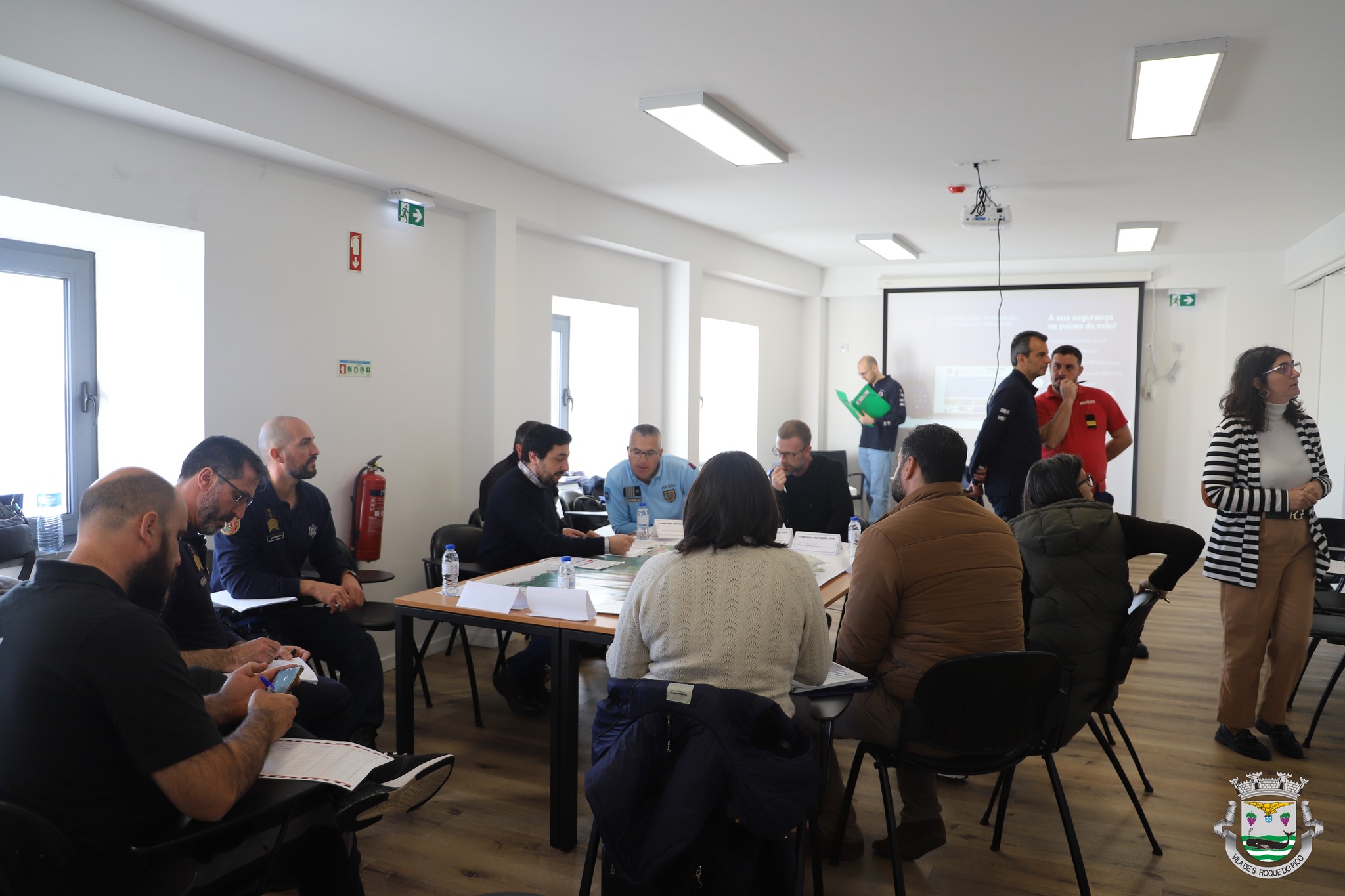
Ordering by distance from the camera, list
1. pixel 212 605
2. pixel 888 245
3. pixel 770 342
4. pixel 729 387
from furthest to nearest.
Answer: pixel 770 342
pixel 729 387
pixel 888 245
pixel 212 605

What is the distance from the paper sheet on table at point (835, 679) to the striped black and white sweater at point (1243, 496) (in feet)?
6.45

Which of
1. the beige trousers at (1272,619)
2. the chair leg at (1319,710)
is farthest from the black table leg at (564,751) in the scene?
the chair leg at (1319,710)

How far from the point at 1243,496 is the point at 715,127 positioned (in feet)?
9.58

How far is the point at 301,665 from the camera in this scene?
2178mm

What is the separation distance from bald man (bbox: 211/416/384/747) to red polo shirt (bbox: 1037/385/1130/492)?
4.01 meters

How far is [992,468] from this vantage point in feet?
15.3

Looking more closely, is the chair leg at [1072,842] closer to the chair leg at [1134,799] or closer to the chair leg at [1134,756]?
the chair leg at [1134,799]

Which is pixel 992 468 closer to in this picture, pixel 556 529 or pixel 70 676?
pixel 556 529

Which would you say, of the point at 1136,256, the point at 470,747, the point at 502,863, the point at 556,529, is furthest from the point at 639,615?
the point at 1136,256

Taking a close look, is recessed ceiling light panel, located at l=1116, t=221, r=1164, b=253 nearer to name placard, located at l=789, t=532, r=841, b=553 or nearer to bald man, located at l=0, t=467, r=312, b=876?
name placard, located at l=789, t=532, r=841, b=553

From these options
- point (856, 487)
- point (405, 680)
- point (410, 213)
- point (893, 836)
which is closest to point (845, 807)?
point (893, 836)

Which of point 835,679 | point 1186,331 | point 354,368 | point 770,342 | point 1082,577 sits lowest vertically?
point 835,679

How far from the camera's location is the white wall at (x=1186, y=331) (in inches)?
314

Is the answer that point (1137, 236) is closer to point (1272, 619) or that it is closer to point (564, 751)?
point (1272, 619)
